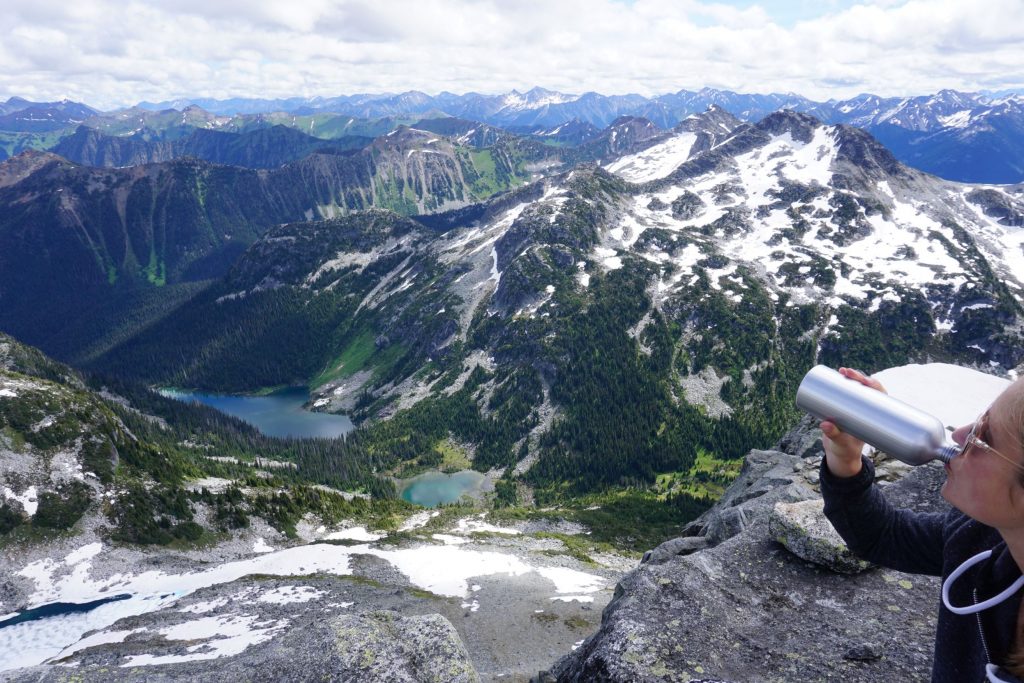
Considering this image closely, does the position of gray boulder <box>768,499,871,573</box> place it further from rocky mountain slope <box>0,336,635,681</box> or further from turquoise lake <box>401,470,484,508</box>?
turquoise lake <box>401,470,484,508</box>

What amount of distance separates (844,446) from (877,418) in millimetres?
775

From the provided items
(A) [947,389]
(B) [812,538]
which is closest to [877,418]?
(B) [812,538]

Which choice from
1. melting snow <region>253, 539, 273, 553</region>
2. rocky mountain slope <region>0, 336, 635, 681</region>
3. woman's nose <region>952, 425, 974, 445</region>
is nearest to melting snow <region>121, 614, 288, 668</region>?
rocky mountain slope <region>0, 336, 635, 681</region>

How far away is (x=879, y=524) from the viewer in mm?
7191

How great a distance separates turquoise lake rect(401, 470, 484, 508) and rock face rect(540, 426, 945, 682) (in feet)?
455

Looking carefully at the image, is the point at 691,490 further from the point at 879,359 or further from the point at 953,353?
the point at 953,353

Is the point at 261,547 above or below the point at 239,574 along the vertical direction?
below

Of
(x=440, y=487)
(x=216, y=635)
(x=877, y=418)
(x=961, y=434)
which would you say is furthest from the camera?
(x=440, y=487)

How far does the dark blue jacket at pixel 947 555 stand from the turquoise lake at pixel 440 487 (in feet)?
493

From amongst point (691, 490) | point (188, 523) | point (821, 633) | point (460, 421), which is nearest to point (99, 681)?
point (821, 633)

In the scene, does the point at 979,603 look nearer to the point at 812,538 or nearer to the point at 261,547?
the point at 812,538

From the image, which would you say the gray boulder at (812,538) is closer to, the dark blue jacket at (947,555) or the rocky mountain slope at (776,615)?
the rocky mountain slope at (776,615)

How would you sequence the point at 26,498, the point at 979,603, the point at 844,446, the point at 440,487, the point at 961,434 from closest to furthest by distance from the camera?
1. the point at 979,603
2. the point at 961,434
3. the point at 844,446
4. the point at 26,498
5. the point at 440,487

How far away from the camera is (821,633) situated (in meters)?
15.3
